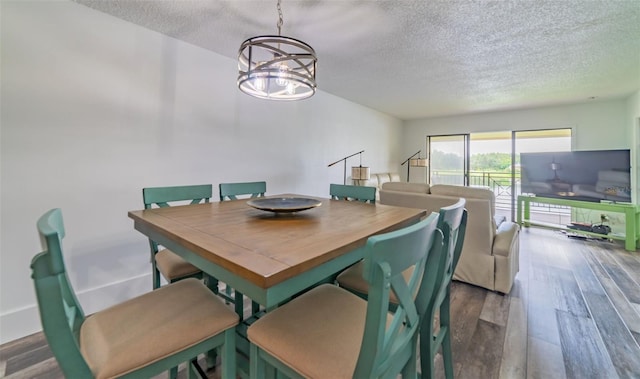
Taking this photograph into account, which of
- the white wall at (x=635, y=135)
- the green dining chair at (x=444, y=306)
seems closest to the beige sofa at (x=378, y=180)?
the green dining chair at (x=444, y=306)

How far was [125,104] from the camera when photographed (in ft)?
7.04

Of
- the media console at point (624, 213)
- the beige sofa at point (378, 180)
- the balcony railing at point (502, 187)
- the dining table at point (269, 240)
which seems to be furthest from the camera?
the balcony railing at point (502, 187)

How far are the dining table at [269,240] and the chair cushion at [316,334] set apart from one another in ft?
0.33

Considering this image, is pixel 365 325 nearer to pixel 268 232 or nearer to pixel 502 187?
pixel 268 232

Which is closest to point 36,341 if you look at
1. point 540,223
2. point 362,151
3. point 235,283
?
point 235,283

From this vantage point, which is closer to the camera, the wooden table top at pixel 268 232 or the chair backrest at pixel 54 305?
the chair backrest at pixel 54 305

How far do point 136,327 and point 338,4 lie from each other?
2.22 m

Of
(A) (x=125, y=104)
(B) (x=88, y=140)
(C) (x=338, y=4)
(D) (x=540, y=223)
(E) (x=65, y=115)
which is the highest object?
(C) (x=338, y=4)

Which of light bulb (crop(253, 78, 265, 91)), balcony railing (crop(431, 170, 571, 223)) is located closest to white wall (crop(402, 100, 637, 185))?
balcony railing (crop(431, 170, 571, 223))

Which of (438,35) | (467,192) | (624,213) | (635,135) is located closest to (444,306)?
(467,192)

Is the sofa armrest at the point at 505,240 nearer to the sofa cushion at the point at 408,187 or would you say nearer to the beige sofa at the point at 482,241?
the beige sofa at the point at 482,241

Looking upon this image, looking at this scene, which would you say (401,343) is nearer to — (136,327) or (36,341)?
(136,327)

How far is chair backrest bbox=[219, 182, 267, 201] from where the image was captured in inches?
85.3

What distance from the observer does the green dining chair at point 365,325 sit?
0.61m
